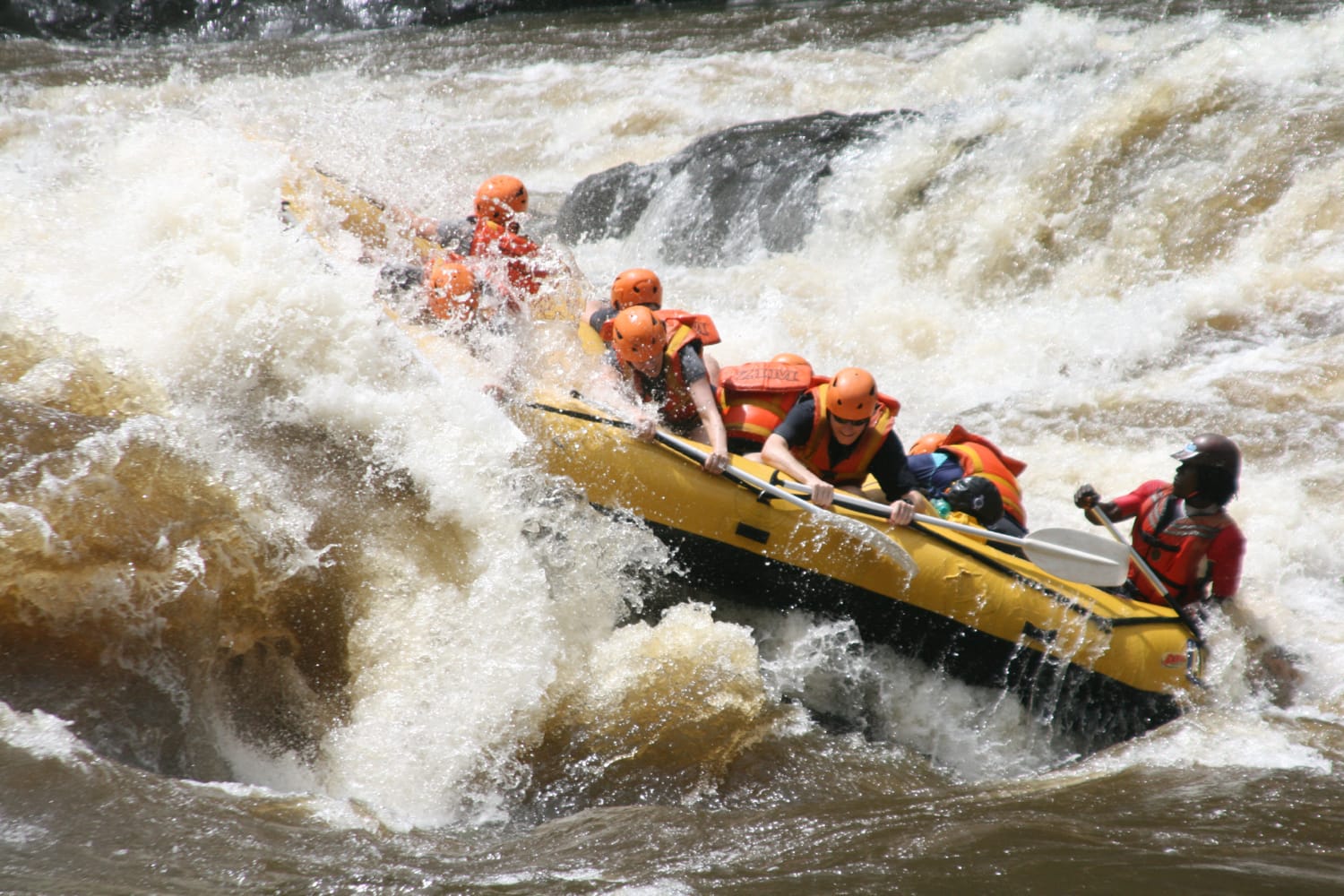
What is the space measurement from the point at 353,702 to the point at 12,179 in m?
5.75

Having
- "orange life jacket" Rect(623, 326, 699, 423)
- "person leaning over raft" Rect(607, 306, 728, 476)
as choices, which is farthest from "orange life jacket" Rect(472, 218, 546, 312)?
"orange life jacket" Rect(623, 326, 699, 423)

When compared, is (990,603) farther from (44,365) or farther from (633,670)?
(44,365)

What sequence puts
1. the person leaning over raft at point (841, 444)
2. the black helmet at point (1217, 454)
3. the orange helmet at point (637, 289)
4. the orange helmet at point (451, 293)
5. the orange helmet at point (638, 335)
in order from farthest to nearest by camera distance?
the orange helmet at point (451, 293), the orange helmet at point (637, 289), the orange helmet at point (638, 335), the person leaning over raft at point (841, 444), the black helmet at point (1217, 454)

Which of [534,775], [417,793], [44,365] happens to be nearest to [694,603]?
[534,775]

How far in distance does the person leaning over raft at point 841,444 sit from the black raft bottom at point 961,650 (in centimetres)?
44

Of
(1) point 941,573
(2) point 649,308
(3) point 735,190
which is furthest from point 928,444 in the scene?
(3) point 735,190

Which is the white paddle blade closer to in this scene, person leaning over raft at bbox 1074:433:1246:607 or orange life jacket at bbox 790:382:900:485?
person leaning over raft at bbox 1074:433:1246:607

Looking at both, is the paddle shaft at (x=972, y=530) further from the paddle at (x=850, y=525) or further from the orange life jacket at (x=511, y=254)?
the orange life jacket at (x=511, y=254)

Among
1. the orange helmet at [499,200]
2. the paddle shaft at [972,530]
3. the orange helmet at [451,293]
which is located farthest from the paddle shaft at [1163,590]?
the orange helmet at [499,200]

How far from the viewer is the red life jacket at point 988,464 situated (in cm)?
445

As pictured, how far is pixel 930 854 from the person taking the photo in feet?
9.16

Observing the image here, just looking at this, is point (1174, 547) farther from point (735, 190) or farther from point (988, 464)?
point (735, 190)

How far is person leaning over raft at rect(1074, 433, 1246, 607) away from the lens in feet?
12.6

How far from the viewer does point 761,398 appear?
4625 mm
